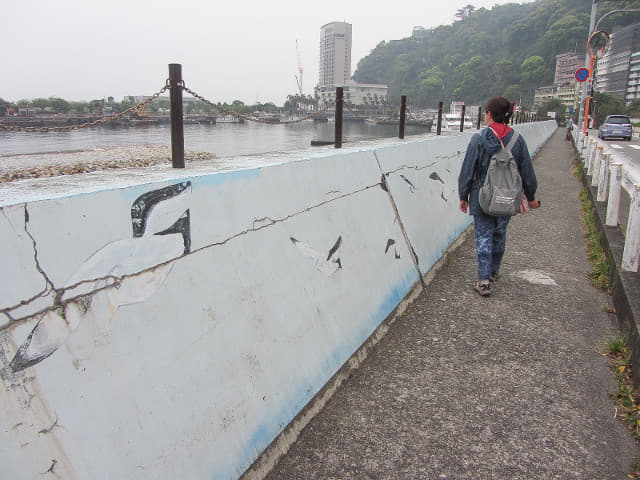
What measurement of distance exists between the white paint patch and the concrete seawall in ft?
8.35

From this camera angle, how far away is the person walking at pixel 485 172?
4457 millimetres

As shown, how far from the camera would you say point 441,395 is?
292 cm

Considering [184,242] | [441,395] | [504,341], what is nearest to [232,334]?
[184,242]

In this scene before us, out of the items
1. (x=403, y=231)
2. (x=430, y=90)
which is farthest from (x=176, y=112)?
(x=430, y=90)

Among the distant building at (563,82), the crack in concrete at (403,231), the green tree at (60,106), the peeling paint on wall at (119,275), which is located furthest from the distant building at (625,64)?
the peeling paint on wall at (119,275)

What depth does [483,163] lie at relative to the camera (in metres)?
4.50

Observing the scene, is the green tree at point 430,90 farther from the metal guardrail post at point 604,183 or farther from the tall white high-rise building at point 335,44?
the metal guardrail post at point 604,183

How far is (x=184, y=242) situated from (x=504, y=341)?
2614 millimetres

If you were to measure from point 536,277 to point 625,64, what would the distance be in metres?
131

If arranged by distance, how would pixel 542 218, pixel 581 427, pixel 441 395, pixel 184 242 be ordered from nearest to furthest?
1. pixel 184 242
2. pixel 581 427
3. pixel 441 395
4. pixel 542 218

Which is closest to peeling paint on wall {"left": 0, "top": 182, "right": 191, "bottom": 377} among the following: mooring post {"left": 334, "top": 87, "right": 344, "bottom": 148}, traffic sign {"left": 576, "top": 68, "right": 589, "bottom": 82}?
mooring post {"left": 334, "top": 87, "right": 344, "bottom": 148}

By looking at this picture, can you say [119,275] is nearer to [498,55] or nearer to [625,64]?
[625,64]

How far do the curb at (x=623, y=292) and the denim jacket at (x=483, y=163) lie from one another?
104cm

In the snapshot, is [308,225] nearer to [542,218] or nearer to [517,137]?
[517,137]
